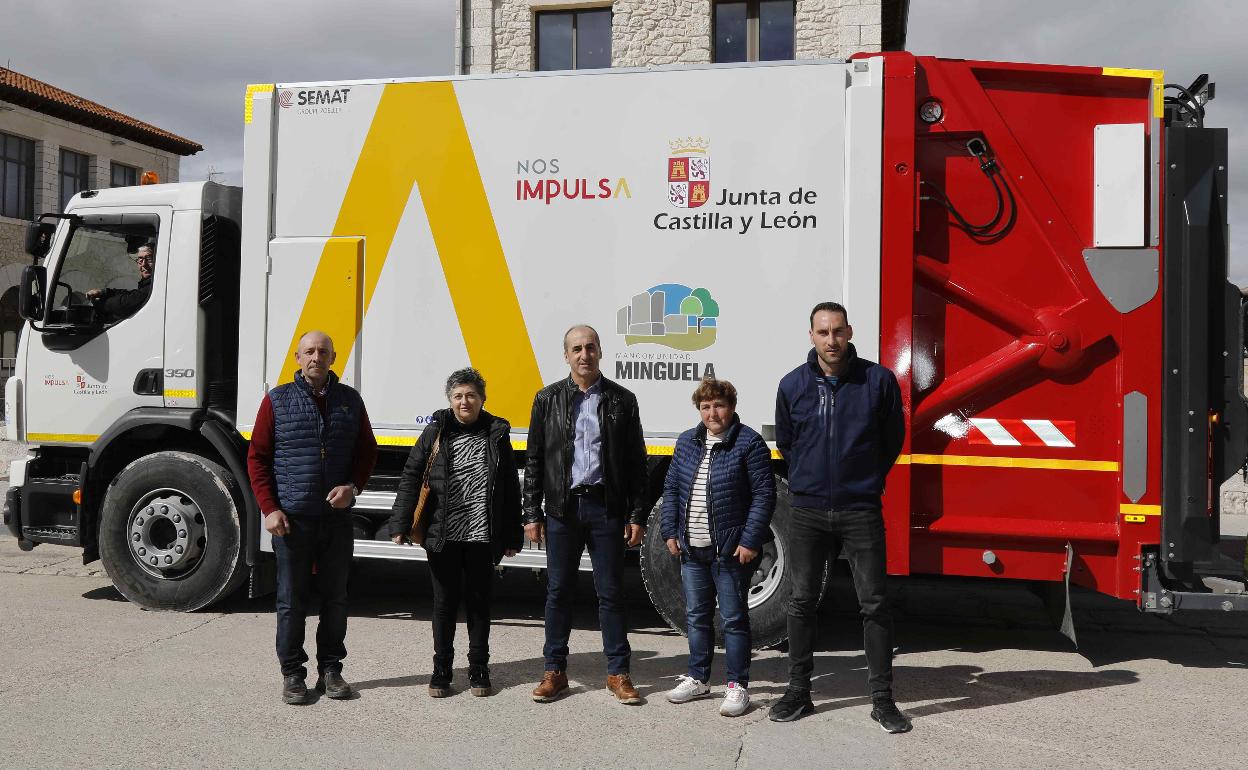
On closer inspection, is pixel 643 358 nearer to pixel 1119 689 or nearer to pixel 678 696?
pixel 678 696

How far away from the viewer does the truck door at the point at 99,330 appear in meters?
6.59

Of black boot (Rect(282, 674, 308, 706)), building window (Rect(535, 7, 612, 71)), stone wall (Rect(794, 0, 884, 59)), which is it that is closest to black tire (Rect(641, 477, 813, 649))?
black boot (Rect(282, 674, 308, 706))

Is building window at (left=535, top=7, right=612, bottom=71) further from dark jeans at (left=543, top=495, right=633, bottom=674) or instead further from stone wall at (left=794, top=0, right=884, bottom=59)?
dark jeans at (left=543, top=495, right=633, bottom=674)

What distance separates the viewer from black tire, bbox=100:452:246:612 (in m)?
6.31

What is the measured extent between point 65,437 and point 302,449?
9.63 feet

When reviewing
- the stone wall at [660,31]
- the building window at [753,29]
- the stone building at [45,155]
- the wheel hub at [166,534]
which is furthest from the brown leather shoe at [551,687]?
the stone building at [45,155]

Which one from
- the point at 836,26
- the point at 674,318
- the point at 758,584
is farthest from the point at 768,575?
the point at 836,26

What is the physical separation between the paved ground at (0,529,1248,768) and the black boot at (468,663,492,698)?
5 cm

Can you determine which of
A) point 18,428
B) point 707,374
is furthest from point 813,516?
point 18,428

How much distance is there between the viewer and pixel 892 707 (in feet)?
14.6

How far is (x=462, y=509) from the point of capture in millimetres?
4797

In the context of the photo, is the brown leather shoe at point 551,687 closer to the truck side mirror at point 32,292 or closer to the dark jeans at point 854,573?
the dark jeans at point 854,573

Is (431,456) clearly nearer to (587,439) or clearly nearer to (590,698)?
(587,439)

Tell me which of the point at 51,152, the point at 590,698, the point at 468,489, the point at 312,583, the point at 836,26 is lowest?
the point at 590,698
